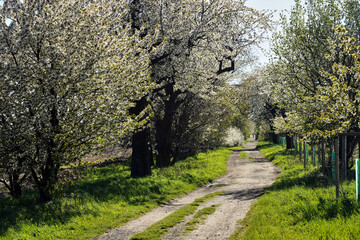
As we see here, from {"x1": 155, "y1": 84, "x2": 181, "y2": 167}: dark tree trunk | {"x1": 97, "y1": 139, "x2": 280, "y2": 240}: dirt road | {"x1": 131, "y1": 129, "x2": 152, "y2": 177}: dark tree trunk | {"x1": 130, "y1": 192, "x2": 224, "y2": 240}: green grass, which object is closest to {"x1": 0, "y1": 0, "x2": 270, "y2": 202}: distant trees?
{"x1": 97, "y1": 139, "x2": 280, "y2": 240}: dirt road

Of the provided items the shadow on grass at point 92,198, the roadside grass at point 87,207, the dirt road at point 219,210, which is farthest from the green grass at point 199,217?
the shadow on grass at point 92,198

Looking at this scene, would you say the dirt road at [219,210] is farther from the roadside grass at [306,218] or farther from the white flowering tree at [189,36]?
the white flowering tree at [189,36]

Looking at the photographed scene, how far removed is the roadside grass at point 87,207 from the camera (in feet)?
34.6

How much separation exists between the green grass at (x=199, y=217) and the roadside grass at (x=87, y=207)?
98.8 inches

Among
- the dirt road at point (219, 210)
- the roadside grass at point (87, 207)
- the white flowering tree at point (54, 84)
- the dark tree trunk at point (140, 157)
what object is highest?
the white flowering tree at point (54, 84)

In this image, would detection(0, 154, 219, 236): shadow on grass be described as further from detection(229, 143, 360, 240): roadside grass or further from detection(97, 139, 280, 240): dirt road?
detection(229, 143, 360, 240): roadside grass

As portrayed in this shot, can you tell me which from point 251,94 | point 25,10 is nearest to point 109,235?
point 25,10

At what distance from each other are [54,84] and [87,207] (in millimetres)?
4966

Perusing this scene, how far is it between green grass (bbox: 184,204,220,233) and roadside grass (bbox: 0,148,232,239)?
2.51 meters

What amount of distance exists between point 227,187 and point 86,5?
Answer: 42.0 ft

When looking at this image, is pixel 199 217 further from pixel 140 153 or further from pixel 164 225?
pixel 140 153

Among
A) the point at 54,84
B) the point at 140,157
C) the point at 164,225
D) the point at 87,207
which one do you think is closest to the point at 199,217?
the point at 164,225

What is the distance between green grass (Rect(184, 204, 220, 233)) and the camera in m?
10.9

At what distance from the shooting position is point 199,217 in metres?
12.3
